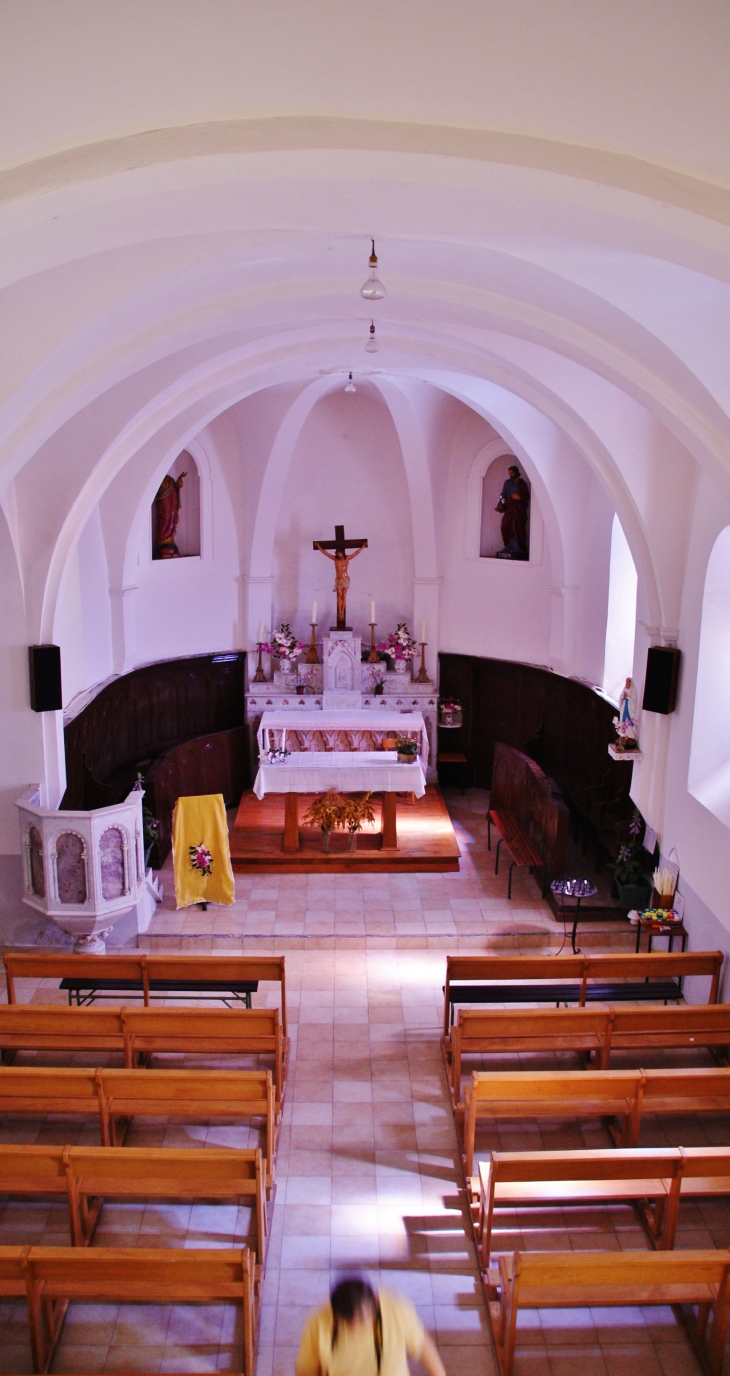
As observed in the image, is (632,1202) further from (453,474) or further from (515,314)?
(453,474)

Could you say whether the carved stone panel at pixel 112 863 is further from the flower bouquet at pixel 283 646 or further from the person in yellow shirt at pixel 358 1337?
the person in yellow shirt at pixel 358 1337

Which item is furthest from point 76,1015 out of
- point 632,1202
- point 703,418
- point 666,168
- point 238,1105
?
point 666,168

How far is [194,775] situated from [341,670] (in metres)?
2.91

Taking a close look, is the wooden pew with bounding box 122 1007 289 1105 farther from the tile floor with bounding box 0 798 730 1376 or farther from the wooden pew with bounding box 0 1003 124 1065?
the tile floor with bounding box 0 798 730 1376

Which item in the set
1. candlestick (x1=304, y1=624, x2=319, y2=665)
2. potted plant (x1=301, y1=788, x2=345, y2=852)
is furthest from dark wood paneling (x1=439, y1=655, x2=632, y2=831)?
potted plant (x1=301, y1=788, x2=345, y2=852)

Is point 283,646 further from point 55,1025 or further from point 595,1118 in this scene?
point 595,1118

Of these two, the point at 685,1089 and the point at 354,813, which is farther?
the point at 354,813

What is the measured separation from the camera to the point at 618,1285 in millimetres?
5895

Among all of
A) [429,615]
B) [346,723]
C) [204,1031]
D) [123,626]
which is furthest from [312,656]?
[204,1031]

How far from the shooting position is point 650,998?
31.3ft

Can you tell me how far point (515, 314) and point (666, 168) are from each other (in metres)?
4.42

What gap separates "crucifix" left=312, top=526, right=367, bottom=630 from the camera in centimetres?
1619

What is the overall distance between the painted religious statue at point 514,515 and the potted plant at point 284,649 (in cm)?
357

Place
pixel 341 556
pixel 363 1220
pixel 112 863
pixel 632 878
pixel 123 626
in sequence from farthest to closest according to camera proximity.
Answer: pixel 341 556, pixel 123 626, pixel 632 878, pixel 112 863, pixel 363 1220
